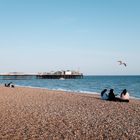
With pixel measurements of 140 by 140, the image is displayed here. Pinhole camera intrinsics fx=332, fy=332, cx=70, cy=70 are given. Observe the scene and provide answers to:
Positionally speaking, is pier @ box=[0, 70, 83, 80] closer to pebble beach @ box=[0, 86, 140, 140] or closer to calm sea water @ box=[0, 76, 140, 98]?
calm sea water @ box=[0, 76, 140, 98]

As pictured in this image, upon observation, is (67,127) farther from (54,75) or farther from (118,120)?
(54,75)

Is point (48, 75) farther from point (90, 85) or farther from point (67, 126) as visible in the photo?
point (67, 126)

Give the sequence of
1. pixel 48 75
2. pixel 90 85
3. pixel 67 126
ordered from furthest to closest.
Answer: pixel 48 75 < pixel 90 85 < pixel 67 126

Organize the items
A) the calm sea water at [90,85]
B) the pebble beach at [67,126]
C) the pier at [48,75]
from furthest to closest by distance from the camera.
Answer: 1. the pier at [48,75]
2. the calm sea water at [90,85]
3. the pebble beach at [67,126]

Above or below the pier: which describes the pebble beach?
below

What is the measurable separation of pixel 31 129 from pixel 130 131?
345 centimetres

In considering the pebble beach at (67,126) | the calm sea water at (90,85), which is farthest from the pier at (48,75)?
the pebble beach at (67,126)

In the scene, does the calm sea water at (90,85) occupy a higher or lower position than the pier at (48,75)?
lower

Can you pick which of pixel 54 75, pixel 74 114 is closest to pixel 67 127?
pixel 74 114

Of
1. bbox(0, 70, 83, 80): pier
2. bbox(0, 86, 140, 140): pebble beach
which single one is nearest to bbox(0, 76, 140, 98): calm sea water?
bbox(0, 86, 140, 140): pebble beach

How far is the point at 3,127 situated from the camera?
39.0ft

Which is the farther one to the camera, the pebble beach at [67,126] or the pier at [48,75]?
the pier at [48,75]

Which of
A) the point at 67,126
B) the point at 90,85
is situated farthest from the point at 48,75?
the point at 67,126

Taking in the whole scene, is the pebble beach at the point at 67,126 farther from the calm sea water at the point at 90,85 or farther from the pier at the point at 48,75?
the pier at the point at 48,75
